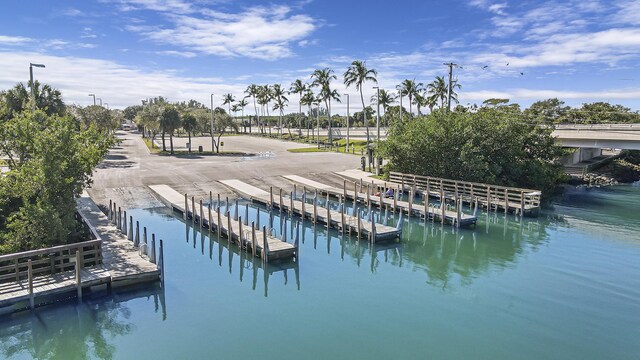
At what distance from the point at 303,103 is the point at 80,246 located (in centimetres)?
8373

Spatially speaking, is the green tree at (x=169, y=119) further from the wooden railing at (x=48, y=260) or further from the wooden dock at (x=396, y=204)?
the wooden railing at (x=48, y=260)

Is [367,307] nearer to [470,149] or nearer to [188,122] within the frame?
[470,149]

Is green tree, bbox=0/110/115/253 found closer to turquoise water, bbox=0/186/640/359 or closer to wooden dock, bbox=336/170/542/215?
turquoise water, bbox=0/186/640/359

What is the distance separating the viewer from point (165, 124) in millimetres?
63844

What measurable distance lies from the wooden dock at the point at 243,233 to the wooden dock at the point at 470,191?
1397 cm

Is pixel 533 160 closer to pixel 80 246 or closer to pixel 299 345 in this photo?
pixel 299 345

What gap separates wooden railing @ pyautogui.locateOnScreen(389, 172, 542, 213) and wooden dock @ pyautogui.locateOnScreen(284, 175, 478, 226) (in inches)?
68.5

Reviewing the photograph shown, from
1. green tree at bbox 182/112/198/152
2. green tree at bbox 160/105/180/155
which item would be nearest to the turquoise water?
green tree at bbox 160/105/180/155

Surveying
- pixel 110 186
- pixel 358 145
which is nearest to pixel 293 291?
pixel 110 186

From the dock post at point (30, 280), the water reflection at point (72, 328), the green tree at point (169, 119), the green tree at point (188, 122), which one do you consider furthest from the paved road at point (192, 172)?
the dock post at point (30, 280)

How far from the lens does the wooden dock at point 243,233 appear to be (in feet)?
75.7

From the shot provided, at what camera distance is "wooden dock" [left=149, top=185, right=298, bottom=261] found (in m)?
23.1

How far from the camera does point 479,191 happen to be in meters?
38.1

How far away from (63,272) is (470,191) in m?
30.0
